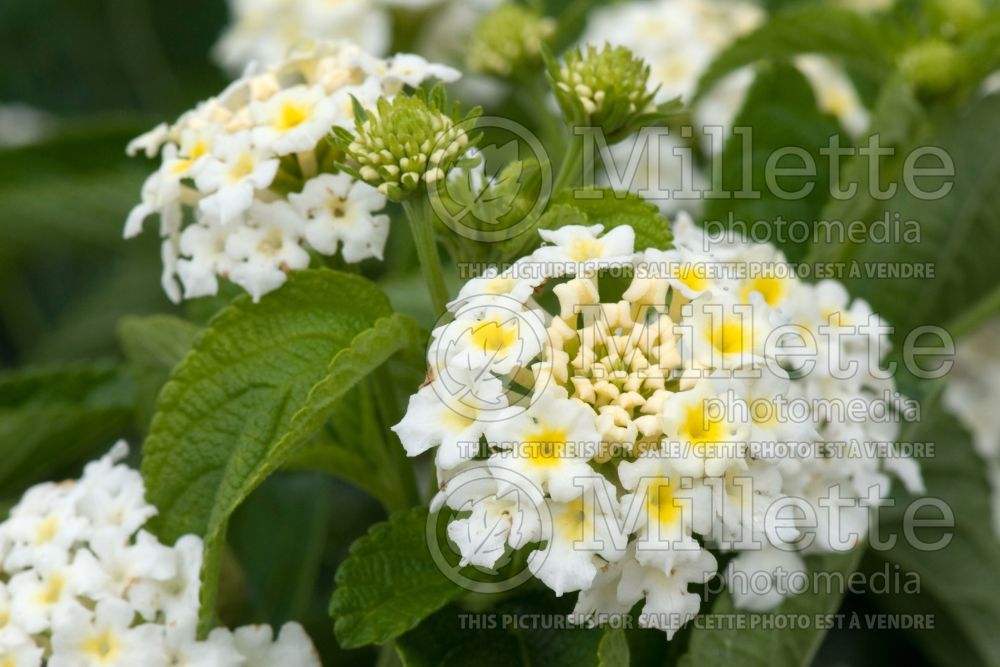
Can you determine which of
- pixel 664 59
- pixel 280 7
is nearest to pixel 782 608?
pixel 664 59

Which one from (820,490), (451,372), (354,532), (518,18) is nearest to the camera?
(451,372)

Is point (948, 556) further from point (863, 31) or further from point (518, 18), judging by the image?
point (518, 18)

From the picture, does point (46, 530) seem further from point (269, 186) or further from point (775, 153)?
point (775, 153)

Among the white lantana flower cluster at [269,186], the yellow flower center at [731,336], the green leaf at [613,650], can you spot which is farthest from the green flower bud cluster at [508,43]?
the green leaf at [613,650]

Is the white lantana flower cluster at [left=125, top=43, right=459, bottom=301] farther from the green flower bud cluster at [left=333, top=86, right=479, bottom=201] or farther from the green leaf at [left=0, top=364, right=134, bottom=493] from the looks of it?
the green leaf at [left=0, top=364, right=134, bottom=493]

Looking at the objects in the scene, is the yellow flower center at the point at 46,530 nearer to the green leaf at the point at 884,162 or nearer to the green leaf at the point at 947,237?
the green leaf at the point at 884,162

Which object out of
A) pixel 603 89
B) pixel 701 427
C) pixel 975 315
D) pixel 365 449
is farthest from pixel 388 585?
pixel 975 315
